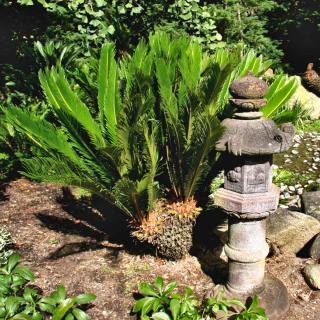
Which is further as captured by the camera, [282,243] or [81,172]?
[282,243]

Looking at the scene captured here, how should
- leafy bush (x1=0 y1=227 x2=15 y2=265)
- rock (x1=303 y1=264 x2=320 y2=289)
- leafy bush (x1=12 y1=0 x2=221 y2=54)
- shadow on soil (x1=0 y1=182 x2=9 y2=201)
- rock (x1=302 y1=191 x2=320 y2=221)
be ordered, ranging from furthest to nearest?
1. leafy bush (x1=12 y1=0 x2=221 y2=54)
2. shadow on soil (x1=0 y1=182 x2=9 y2=201)
3. rock (x1=302 y1=191 x2=320 y2=221)
4. leafy bush (x1=0 y1=227 x2=15 y2=265)
5. rock (x1=303 y1=264 x2=320 y2=289)

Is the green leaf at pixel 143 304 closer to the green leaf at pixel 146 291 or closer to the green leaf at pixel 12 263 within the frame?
the green leaf at pixel 146 291

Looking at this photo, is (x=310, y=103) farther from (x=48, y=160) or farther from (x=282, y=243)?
(x=48, y=160)

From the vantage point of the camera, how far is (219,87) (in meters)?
2.84

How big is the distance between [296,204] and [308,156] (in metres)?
1.66

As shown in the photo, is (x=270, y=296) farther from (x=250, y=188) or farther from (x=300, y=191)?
(x=300, y=191)

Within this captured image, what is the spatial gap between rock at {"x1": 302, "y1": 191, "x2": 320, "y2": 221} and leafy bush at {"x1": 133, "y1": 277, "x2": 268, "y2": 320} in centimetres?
180

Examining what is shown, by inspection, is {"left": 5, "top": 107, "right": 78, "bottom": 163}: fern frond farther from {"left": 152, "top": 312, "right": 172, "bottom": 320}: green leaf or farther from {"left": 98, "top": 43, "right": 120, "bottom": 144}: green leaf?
{"left": 152, "top": 312, "right": 172, "bottom": 320}: green leaf

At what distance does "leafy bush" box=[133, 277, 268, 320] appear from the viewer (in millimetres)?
2695

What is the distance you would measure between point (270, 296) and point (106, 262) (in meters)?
1.28

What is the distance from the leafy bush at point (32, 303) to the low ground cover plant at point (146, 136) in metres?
0.69

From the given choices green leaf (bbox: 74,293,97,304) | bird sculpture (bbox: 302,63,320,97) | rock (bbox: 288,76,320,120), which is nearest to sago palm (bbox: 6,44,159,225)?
green leaf (bbox: 74,293,97,304)

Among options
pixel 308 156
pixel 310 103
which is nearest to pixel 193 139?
pixel 308 156

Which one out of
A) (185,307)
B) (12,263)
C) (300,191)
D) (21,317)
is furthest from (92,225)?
(300,191)
